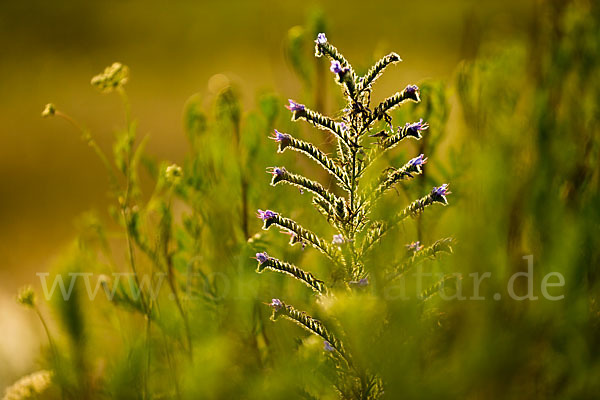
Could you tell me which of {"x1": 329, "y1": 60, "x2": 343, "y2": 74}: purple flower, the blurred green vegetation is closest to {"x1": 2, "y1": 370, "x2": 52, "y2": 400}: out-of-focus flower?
the blurred green vegetation

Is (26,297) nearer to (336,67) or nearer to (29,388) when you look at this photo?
(29,388)

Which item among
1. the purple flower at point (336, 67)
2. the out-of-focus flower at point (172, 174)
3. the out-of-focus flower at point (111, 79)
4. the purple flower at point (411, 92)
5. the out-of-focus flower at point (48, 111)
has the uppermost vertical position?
the out-of-focus flower at point (111, 79)

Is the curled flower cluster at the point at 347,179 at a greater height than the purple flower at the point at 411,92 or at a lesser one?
lesser

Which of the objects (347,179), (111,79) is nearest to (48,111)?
(111,79)

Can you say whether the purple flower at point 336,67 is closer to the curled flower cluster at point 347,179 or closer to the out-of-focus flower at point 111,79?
the curled flower cluster at point 347,179

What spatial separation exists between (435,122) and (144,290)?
0.15 metres

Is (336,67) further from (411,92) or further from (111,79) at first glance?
(111,79)

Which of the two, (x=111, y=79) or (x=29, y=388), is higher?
(x=111, y=79)

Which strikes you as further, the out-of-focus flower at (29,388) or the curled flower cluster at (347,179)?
the out-of-focus flower at (29,388)

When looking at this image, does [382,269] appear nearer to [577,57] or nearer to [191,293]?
[191,293]

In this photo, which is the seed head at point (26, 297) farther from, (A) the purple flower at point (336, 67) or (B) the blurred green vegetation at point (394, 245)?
(A) the purple flower at point (336, 67)

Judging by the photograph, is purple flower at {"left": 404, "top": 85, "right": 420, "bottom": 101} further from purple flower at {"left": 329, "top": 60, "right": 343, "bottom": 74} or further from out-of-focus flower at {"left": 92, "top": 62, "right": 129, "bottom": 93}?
out-of-focus flower at {"left": 92, "top": 62, "right": 129, "bottom": 93}

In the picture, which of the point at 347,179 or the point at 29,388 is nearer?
the point at 347,179

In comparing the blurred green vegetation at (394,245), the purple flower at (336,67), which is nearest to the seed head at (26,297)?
the blurred green vegetation at (394,245)
